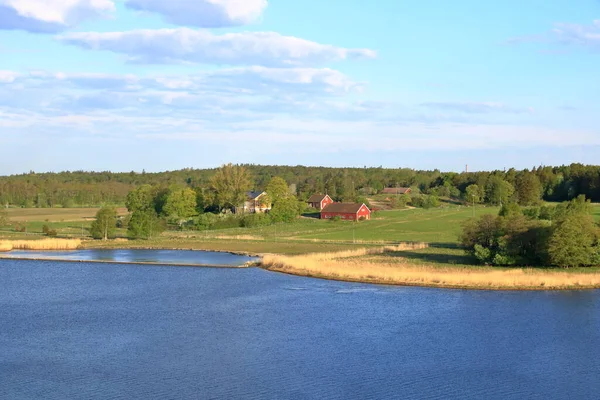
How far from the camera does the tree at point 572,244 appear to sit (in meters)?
40.6

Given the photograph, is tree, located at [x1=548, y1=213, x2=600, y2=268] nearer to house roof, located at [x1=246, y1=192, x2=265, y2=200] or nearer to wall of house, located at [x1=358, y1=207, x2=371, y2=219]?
wall of house, located at [x1=358, y1=207, x2=371, y2=219]

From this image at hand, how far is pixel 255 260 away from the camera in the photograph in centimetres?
5000

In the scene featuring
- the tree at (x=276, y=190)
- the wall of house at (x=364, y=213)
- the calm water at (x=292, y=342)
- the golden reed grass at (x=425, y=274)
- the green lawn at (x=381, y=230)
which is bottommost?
the calm water at (x=292, y=342)

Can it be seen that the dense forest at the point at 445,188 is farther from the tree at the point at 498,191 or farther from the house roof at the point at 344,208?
the house roof at the point at 344,208

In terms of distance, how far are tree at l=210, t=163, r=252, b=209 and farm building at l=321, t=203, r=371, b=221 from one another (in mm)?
10574

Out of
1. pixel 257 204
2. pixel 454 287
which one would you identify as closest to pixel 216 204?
pixel 257 204

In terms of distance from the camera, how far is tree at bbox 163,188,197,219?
274 feet

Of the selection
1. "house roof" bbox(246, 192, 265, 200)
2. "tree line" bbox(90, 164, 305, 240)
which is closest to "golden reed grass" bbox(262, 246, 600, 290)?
"tree line" bbox(90, 164, 305, 240)

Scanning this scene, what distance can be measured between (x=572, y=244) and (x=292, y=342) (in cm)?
2181

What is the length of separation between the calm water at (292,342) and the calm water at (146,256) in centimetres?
1044

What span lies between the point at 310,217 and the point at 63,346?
6247 cm

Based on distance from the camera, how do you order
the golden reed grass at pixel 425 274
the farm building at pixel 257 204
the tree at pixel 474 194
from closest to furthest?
the golden reed grass at pixel 425 274 → the farm building at pixel 257 204 → the tree at pixel 474 194

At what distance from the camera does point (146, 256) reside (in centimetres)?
5362

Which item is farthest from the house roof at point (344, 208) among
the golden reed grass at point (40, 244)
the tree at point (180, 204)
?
the golden reed grass at point (40, 244)
